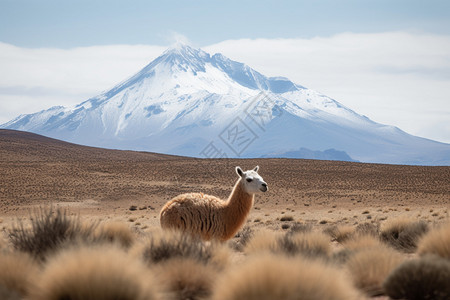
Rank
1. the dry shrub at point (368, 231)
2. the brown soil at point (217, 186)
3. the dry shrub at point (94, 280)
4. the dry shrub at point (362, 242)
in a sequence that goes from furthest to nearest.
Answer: the brown soil at point (217, 186), the dry shrub at point (368, 231), the dry shrub at point (362, 242), the dry shrub at point (94, 280)

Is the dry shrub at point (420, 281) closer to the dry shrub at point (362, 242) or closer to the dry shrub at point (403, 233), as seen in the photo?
the dry shrub at point (362, 242)

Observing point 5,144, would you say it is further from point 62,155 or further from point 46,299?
point 46,299

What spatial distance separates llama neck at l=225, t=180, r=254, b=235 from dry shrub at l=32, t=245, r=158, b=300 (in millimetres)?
5892

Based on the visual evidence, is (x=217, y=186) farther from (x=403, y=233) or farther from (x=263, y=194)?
(x=403, y=233)

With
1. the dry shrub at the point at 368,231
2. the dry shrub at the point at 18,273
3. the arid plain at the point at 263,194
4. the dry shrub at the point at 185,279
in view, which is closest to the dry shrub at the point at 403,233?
the arid plain at the point at 263,194

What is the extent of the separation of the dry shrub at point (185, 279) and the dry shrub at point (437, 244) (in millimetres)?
4401

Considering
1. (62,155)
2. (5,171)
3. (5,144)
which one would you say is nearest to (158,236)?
(5,171)

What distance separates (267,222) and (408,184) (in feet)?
108

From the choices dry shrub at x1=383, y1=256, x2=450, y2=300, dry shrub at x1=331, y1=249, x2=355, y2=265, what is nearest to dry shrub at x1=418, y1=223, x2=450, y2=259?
dry shrub at x1=331, y1=249, x2=355, y2=265

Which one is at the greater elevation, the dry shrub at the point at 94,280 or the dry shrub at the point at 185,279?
the dry shrub at the point at 94,280

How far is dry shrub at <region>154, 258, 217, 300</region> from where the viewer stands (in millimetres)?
6172

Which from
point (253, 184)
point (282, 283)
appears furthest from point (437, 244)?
point (282, 283)

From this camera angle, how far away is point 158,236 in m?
8.89

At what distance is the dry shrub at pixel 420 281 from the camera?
5961 millimetres
